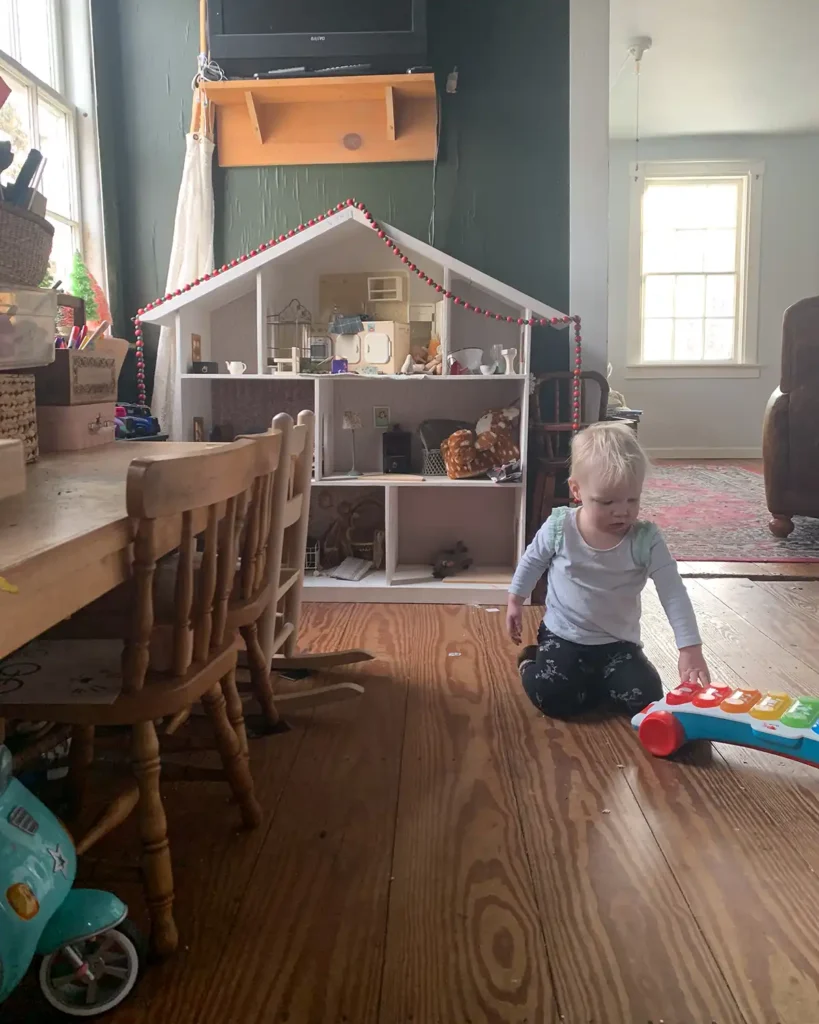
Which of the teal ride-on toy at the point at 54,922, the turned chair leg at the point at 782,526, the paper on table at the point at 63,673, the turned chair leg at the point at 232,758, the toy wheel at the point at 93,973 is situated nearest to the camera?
the teal ride-on toy at the point at 54,922

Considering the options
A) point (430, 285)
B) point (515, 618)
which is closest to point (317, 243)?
point (430, 285)

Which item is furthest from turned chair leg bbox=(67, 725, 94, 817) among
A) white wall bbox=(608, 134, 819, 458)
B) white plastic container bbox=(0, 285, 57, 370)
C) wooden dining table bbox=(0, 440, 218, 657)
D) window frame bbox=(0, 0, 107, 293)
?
white wall bbox=(608, 134, 819, 458)

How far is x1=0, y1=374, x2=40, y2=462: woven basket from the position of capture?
1.45 metres

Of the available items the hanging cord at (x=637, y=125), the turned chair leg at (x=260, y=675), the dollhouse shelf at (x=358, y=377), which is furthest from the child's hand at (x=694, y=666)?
the hanging cord at (x=637, y=125)

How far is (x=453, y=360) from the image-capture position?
296 centimetres

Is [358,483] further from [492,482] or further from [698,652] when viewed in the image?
[698,652]

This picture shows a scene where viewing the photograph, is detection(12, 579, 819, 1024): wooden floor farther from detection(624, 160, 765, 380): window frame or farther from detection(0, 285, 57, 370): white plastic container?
detection(624, 160, 765, 380): window frame

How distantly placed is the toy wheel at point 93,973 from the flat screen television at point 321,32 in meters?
2.81

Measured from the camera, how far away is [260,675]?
5.54 feet

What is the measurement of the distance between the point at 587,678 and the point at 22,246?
1.50m

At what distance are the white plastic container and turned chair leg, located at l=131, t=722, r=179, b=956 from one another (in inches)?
31.3

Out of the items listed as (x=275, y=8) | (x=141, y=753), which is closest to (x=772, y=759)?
(x=141, y=753)

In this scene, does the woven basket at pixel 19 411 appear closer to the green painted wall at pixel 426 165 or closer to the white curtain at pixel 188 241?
the white curtain at pixel 188 241

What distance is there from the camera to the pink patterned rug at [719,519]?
3609mm
